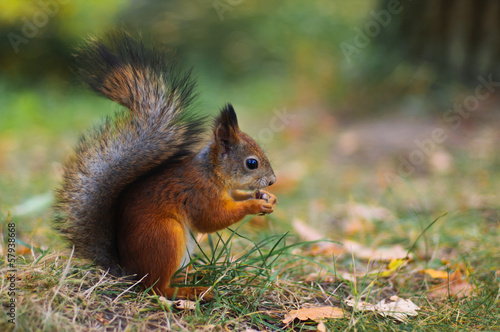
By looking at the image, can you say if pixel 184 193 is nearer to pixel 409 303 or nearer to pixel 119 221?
pixel 119 221

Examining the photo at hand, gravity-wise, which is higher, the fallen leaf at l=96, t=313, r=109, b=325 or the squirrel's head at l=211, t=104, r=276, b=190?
the squirrel's head at l=211, t=104, r=276, b=190

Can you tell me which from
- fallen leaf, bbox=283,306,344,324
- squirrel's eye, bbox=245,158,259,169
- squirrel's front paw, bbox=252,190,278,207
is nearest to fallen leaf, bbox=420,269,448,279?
fallen leaf, bbox=283,306,344,324

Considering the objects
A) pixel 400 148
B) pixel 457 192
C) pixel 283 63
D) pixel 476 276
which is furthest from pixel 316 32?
pixel 476 276

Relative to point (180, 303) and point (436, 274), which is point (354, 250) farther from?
point (180, 303)

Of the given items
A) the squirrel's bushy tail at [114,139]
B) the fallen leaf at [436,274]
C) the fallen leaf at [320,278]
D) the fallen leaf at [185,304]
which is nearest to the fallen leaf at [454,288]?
the fallen leaf at [436,274]

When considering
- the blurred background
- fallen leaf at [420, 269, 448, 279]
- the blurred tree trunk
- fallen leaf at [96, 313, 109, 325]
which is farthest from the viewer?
the blurred tree trunk

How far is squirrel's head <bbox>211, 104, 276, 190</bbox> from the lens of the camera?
1.73m

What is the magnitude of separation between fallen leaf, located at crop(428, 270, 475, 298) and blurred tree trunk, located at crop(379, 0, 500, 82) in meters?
3.45

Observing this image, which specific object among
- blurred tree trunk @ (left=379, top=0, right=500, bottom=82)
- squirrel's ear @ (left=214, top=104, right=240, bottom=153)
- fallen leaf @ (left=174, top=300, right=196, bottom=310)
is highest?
blurred tree trunk @ (left=379, top=0, right=500, bottom=82)

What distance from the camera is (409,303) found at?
1585 millimetres

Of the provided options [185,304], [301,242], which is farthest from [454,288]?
[185,304]

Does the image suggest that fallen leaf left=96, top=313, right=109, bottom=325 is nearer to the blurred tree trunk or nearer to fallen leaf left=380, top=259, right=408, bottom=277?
fallen leaf left=380, top=259, right=408, bottom=277

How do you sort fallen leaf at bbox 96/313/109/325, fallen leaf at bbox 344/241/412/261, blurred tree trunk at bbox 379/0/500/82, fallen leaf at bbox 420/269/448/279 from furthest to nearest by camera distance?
blurred tree trunk at bbox 379/0/500/82 → fallen leaf at bbox 344/241/412/261 → fallen leaf at bbox 420/269/448/279 → fallen leaf at bbox 96/313/109/325

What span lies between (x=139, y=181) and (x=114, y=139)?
170 millimetres
